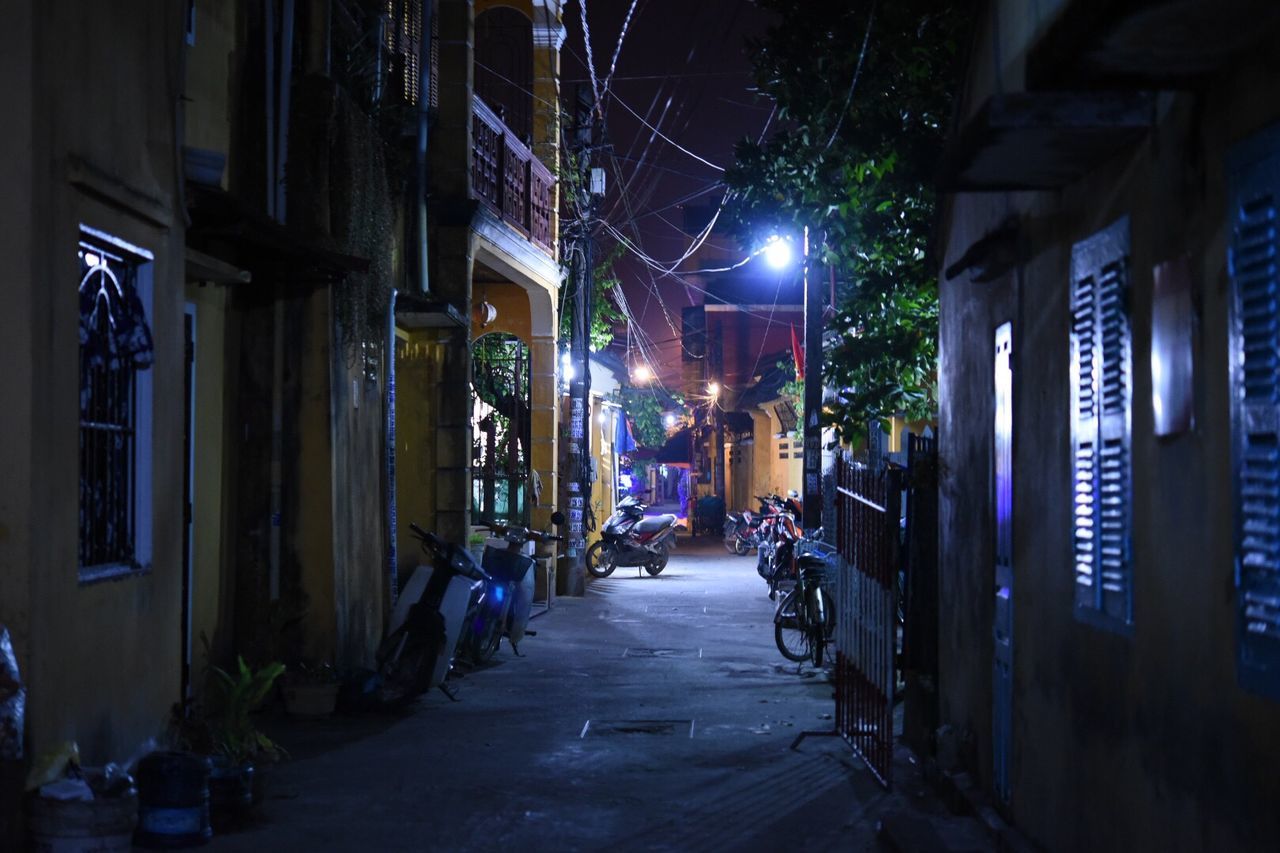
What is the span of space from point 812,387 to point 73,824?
538 inches

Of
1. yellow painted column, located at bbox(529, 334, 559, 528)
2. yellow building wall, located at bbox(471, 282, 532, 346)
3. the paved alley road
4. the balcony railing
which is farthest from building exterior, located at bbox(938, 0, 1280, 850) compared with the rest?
yellow building wall, located at bbox(471, 282, 532, 346)

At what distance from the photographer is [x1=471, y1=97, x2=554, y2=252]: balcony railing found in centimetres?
1638

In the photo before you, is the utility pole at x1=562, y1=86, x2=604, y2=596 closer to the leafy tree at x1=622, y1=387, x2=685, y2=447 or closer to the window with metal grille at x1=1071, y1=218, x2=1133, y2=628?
the leafy tree at x1=622, y1=387, x2=685, y2=447

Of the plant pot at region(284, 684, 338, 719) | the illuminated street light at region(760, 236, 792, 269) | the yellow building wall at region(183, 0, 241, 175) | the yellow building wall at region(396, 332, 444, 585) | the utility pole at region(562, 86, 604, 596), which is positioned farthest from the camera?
the illuminated street light at region(760, 236, 792, 269)

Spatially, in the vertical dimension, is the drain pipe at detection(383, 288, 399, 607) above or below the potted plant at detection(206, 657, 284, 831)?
above

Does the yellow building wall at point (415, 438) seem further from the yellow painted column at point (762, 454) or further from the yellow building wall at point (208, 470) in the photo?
the yellow painted column at point (762, 454)

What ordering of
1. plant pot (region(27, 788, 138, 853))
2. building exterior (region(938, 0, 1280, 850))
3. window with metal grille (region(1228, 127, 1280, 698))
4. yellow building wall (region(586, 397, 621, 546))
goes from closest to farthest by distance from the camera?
window with metal grille (region(1228, 127, 1280, 698)) → building exterior (region(938, 0, 1280, 850)) → plant pot (region(27, 788, 138, 853)) → yellow building wall (region(586, 397, 621, 546))

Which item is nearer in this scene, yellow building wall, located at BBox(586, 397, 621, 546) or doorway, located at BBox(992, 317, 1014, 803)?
doorway, located at BBox(992, 317, 1014, 803)

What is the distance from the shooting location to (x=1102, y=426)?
5273mm

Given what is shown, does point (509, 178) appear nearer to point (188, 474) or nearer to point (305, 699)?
point (188, 474)

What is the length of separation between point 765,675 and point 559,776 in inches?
189

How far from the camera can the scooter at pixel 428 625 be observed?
10.8 metres

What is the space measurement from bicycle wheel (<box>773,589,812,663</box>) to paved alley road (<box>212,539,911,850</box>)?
0.15 metres

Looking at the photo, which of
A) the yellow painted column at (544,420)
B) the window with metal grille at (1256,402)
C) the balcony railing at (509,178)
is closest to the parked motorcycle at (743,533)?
the yellow painted column at (544,420)
